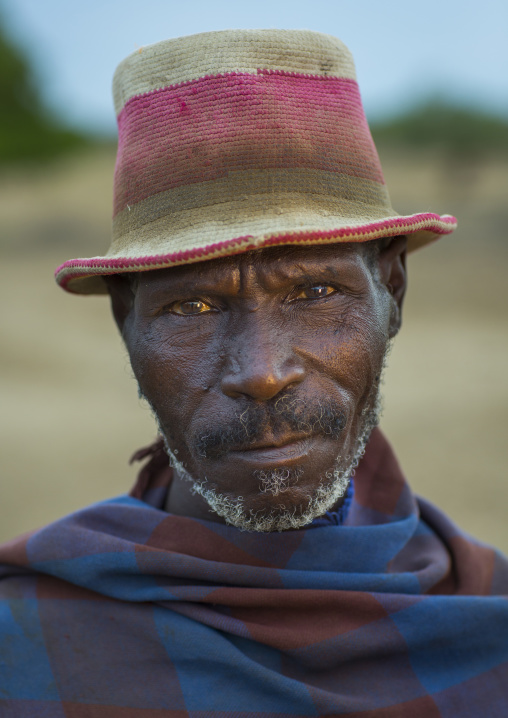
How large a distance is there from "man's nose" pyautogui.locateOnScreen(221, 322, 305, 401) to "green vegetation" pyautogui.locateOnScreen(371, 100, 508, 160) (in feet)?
107

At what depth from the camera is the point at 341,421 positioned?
2.10 metres

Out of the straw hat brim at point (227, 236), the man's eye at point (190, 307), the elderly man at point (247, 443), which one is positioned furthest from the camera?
the man's eye at point (190, 307)

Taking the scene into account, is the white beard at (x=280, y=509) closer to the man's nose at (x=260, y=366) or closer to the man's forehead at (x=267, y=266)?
the man's nose at (x=260, y=366)

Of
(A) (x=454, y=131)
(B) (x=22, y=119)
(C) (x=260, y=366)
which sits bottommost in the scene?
(A) (x=454, y=131)

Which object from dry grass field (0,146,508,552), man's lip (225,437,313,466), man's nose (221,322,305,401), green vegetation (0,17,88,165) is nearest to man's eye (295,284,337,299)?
man's nose (221,322,305,401)

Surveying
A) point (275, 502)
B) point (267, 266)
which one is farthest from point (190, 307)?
point (275, 502)

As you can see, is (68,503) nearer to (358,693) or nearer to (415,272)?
(358,693)

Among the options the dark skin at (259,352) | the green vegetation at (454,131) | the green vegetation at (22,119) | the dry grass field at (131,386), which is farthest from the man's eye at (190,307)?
the green vegetation at (454,131)

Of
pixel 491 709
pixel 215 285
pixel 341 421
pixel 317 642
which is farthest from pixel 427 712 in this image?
pixel 215 285

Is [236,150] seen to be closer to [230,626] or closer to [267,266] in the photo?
[267,266]

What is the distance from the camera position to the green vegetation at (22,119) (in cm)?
2783

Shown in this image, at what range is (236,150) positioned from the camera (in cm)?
207

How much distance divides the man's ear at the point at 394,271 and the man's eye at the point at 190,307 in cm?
62

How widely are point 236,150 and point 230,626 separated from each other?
137cm
